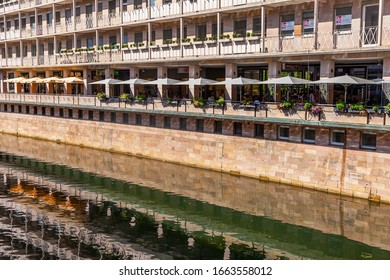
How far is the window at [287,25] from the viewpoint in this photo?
36.8 m

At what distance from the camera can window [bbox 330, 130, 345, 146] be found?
100 feet

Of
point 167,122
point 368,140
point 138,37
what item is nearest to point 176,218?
point 368,140

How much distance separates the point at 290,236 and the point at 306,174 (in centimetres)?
741

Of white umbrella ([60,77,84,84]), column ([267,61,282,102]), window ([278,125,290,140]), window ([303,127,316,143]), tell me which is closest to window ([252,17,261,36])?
column ([267,61,282,102])

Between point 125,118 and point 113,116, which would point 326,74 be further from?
point 113,116

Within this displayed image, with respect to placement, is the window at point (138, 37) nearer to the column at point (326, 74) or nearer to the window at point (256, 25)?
the window at point (256, 25)

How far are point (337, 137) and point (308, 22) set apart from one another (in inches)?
387

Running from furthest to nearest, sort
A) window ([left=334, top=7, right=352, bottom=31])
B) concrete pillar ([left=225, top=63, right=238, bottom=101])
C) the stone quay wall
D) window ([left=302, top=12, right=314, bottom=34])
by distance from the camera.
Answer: concrete pillar ([left=225, top=63, right=238, bottom=101]) → window ([left=302, top=12, right=314, bottom=34]) → window ([left=334, top=7, right=352, bottom=31]) → the stone quay wall

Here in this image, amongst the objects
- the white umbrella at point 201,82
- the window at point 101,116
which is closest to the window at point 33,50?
the window at point 101,116

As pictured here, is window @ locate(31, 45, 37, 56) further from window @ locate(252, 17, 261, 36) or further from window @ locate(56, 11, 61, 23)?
window @ locate(252, 17, 261, 36)

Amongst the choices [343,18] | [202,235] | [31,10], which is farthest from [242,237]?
[31,10]

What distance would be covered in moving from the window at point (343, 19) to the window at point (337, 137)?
24.7 ft

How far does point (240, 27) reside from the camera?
4038 cm

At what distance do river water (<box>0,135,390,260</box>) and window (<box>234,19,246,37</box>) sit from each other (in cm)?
1205
